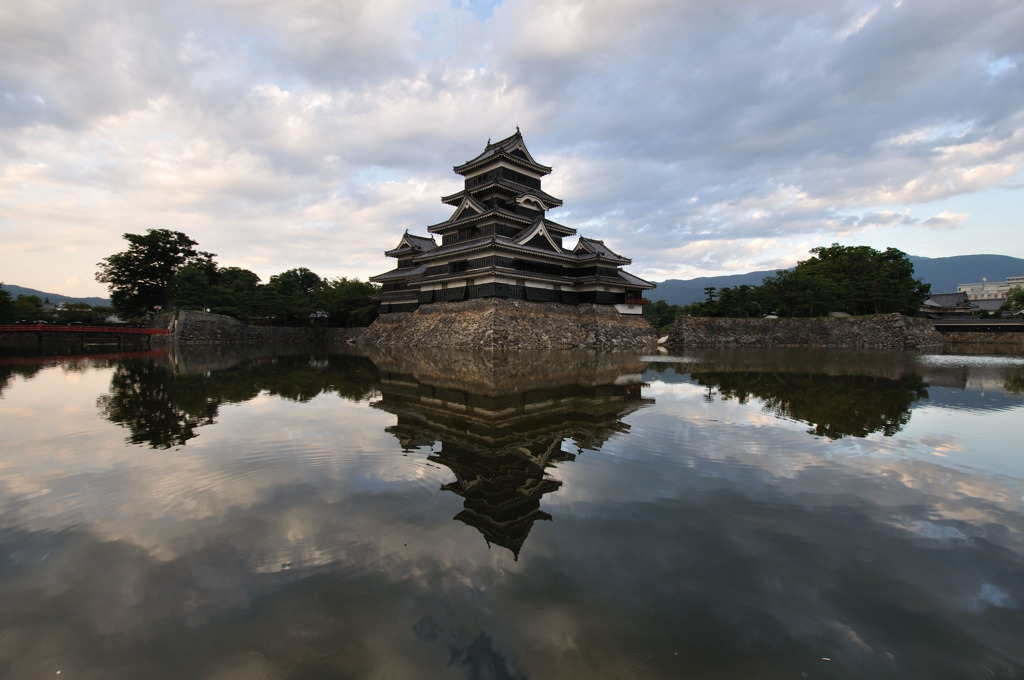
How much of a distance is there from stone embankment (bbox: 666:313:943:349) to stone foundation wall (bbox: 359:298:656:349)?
11.9 ft

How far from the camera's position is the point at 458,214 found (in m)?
33.4

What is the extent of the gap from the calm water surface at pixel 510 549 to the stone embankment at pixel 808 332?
2672 cm

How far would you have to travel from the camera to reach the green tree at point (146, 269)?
42.3 metres

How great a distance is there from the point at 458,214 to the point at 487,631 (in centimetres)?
3313

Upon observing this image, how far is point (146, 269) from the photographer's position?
43.1m

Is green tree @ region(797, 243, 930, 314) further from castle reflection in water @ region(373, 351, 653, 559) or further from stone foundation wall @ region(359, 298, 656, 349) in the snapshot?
castle reflection in water @ region(373, 351, 653, 559)

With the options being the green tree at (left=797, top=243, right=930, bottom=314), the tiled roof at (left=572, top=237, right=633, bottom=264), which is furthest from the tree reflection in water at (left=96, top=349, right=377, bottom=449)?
the green tree at (left=797, top=243, right=930, bottom=314)

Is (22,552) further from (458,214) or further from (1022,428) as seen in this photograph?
(458,214)

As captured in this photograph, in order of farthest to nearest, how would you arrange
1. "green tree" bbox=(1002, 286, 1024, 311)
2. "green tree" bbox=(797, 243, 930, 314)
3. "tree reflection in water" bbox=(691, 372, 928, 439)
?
"green tree" bbox=(1002, 286, 1024, 311) → "green tree" bbox=(797, 243, 930, 314) → "tree reflection in water" bbox=(691, 372, 928, 439)

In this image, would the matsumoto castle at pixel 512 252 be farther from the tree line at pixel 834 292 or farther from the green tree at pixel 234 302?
the green tree at pixel 234 302

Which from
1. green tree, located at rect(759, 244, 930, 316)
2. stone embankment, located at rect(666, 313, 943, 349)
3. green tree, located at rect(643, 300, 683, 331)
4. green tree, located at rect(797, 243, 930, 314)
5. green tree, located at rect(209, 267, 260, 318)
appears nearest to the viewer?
stone embankment, located at rect(666, 313, 943, 349)

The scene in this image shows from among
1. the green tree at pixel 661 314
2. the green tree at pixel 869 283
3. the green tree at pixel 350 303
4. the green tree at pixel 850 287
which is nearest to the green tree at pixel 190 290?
the green tree at pixel 350 303

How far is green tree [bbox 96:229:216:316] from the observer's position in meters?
42.3

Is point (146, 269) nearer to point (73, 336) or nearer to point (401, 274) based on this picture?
point (73, 336)
